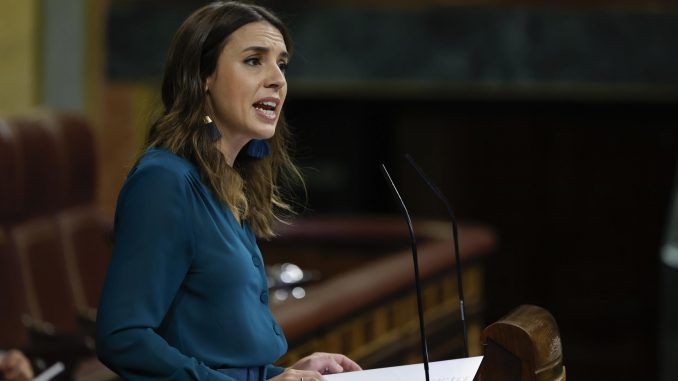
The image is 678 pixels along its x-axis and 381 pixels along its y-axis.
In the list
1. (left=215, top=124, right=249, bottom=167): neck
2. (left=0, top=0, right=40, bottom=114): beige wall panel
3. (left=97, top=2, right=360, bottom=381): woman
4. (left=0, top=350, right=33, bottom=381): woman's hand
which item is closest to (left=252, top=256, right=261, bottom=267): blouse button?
(left=97, top=2, right=360, bottom=381): woman

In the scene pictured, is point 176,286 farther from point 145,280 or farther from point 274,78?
point 274,78

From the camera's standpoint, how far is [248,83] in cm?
132

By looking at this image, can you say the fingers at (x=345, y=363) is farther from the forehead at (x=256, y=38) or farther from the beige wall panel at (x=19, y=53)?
the beige wall panel at (x=19, y=53)

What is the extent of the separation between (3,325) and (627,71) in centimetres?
276

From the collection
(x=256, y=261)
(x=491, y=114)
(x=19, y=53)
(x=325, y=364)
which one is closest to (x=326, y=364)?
(x=325, y=364)

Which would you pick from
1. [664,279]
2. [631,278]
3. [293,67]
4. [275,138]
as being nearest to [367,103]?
[293,67]

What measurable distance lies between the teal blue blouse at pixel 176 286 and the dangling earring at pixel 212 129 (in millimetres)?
51

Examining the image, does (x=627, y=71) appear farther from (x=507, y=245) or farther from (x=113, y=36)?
(x=113, y=36)

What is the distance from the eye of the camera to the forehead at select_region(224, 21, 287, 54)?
1.33 metres

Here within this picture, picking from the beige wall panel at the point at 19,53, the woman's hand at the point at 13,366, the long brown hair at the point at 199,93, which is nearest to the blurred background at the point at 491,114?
the beige wall panel at the point at 19,53

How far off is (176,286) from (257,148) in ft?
0.86

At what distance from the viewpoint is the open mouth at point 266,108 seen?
1.33 meters

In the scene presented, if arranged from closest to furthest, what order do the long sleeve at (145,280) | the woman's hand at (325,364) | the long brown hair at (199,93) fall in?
1. the long sleeve at (145,280)
2. the long brown hair at (199,93)
3. the woman's hand at (325,364)

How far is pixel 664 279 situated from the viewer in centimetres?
412
